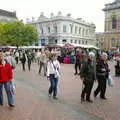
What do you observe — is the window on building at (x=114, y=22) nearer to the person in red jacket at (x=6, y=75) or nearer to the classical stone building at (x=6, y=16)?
the classical stone building at (x=6, y=16)

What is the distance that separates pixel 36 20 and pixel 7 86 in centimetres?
8443

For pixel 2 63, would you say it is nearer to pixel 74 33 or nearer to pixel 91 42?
pixel 74 33

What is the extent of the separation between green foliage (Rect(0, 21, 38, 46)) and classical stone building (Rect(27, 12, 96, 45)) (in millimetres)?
11237

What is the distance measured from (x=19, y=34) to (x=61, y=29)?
14.1 metres

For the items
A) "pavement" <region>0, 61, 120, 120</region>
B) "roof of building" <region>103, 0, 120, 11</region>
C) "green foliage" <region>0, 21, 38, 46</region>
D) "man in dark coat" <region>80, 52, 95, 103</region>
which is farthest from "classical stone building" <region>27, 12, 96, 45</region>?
"man in dark coat" <region>80, 52, 95, 103</region>

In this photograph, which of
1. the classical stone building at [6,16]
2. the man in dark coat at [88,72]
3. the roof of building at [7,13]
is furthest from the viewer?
the roof of building at [7,13]

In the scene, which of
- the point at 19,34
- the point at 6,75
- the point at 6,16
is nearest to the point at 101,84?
the point at 6,75

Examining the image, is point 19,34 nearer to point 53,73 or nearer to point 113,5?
point 113,5

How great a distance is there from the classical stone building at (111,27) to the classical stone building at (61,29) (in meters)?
15.9

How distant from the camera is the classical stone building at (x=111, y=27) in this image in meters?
68.4

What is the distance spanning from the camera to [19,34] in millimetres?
75125

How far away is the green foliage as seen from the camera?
2931 inches

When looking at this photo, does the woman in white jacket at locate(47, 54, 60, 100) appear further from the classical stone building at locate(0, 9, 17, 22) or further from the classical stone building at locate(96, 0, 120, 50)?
the classical stone building at locate(0, 9, 17, 22)

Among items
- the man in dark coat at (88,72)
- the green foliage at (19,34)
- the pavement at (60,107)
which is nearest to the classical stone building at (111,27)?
the green foliage at (19,34)
